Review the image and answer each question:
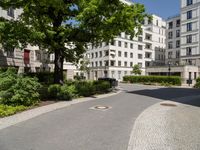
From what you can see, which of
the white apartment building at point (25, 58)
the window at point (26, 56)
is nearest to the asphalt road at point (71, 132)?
the white apartment building at point (25, 58)

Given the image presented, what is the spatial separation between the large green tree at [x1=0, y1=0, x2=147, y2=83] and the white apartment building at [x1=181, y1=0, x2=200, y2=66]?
44.7 m

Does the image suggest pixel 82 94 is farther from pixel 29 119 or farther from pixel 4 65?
pixel 4 65

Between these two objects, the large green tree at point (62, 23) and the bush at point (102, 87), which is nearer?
the large green tree at point (62, 23)

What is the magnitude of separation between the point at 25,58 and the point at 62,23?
627 inches

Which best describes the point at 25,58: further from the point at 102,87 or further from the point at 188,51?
the point at 188,51

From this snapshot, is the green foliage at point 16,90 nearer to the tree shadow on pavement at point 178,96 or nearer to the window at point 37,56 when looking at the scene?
the tree shadow on pavement at point 178,96

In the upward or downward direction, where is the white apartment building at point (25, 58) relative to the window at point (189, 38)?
downward

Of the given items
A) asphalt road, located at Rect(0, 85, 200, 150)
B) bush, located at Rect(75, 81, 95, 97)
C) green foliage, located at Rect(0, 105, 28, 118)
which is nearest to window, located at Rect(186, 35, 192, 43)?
bush, located at Rect(75, 81, 95, 97)

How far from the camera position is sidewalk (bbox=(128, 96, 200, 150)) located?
667 cm

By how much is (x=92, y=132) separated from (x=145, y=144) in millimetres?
2035

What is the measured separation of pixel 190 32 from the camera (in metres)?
59.8

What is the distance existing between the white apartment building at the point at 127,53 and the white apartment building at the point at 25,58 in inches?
814

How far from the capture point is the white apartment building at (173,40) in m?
66.9

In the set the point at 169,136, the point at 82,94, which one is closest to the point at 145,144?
the point at 169,136
